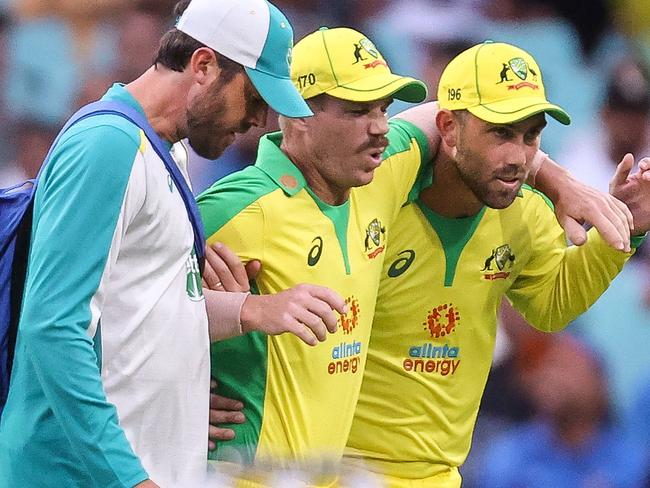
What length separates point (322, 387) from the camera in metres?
2.98

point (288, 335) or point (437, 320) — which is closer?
point (288, 335)

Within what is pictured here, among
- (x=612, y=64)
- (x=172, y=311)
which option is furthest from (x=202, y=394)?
(x=612, y=64)

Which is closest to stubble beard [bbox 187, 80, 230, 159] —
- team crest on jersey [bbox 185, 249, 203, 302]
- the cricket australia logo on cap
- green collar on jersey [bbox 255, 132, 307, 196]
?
team crest on jersey [bbox 185, 249, 203, 302]

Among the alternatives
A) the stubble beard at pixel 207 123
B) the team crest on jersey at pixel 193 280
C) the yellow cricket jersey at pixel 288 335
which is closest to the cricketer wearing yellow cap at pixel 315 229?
the yellow cricket jersey at pixel 288 335

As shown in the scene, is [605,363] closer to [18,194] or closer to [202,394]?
[202,394]

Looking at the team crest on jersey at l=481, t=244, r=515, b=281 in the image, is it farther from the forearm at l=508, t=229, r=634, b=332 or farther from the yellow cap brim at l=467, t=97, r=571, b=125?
the yellow cap brim at l=467, t=97, r=571, b=125

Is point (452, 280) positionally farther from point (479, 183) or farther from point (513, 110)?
point (513, 110)

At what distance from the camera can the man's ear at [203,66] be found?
7.82 feet

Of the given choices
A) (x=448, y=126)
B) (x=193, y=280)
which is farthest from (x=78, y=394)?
(x=448, y=126)

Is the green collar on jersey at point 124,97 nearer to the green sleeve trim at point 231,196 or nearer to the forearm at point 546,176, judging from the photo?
the green sleeve trim at point 231,196

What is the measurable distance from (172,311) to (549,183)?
1.38 meters

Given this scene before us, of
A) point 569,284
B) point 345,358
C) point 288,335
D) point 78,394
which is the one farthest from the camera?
point 569,284

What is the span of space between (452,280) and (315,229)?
552 millimetres

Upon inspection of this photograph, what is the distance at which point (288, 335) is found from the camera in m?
2.93
